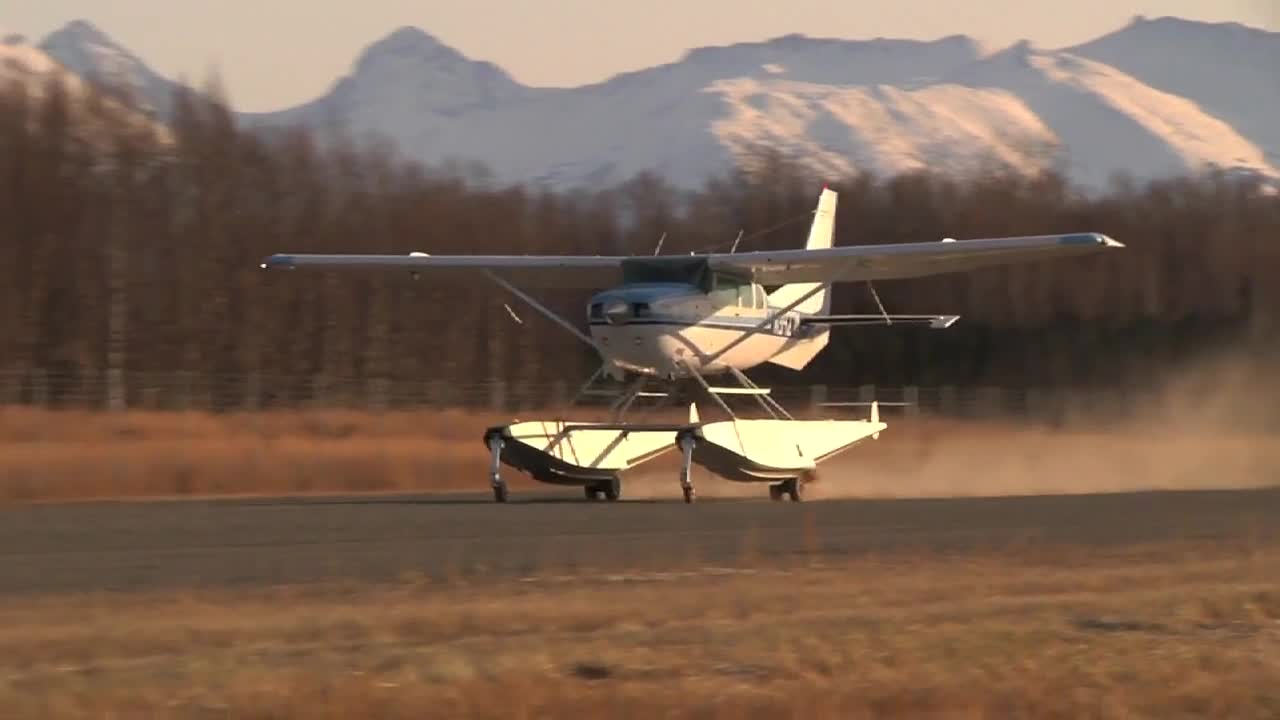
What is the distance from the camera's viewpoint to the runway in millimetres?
13836

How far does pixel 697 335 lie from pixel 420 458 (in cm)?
847

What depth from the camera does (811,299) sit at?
27.0 m

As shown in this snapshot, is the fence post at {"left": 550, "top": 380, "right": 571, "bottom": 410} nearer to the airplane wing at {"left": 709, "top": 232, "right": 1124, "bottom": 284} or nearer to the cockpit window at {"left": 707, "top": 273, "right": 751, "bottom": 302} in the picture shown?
the cockpit window at {"left": 707, "top": 273, "right": 751, "bottom": 302}

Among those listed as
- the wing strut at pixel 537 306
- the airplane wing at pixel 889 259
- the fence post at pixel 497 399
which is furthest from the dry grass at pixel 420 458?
the airplane wing at pixel 889 259

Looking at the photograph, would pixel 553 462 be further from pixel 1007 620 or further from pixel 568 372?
pixel 568 372

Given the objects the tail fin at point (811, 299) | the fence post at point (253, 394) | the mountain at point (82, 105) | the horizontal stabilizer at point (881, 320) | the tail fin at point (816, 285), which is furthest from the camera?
the mountain at point (82, 105)

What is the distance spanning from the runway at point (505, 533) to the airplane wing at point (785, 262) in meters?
3.02

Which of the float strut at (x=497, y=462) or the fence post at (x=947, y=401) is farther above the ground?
the fence post at (x=947, y=401)

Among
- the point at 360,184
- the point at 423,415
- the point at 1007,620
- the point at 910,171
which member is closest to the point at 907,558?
the point at 1007,620

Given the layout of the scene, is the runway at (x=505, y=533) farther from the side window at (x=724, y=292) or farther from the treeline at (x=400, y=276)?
the treeline at (x=400, y=276)

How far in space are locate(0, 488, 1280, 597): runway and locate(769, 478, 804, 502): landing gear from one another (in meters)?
0.74

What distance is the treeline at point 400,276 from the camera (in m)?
50.5

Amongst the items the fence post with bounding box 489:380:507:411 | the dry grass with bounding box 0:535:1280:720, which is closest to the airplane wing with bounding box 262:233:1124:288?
the dry grass with bounding box 0:535:1280:720

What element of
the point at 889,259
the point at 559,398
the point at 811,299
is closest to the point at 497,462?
the point at 889,259
